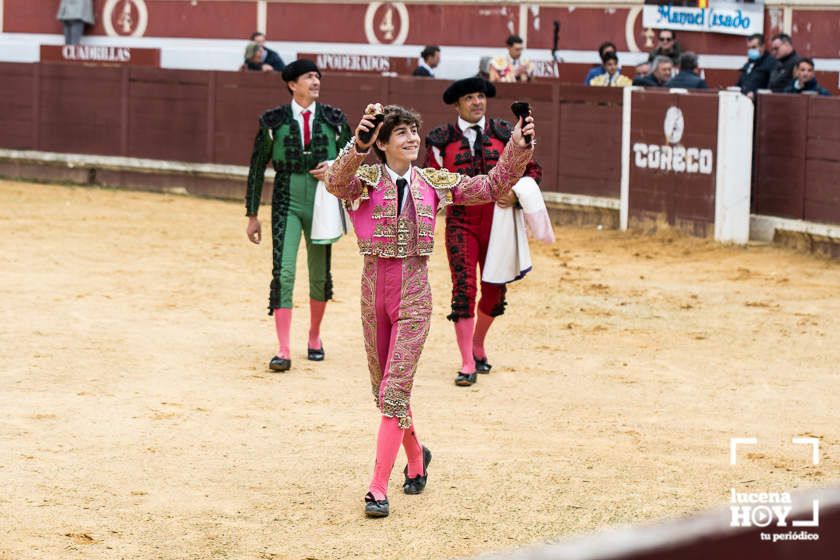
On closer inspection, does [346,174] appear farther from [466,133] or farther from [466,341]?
[466,341]

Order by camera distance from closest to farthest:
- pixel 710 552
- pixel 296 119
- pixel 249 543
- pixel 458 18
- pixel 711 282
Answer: pixel 710 552 → pixel 249 543 → pixel 296 119 → pixel 711 282 → pixel 458 18

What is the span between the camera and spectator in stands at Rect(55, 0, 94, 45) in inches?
861

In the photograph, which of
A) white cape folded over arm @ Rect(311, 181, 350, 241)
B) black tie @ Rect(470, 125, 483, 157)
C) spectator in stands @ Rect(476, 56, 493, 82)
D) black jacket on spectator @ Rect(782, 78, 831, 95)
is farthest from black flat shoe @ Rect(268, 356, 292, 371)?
spectator in stands @ Rect(476, 56, 493, 82)

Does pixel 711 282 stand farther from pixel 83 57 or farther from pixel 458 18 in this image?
pixel 83 57

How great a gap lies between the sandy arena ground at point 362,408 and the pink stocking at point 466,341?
0.17m

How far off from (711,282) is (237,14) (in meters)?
11.8

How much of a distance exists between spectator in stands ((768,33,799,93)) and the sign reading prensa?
10682 millimetres

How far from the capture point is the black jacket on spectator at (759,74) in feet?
47.1

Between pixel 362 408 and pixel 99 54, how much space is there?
645 inches

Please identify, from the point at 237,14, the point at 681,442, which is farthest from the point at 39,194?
the point at 681,442

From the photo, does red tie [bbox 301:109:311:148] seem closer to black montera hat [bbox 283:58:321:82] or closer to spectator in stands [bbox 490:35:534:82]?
black montera hat [bbox 283:58:321:82]

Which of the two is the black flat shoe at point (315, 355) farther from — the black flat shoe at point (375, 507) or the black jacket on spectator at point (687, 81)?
the black jacket on spectator at point (687, 81)

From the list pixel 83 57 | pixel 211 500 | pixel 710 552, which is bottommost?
pixel 211 500

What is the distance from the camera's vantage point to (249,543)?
456 cm
